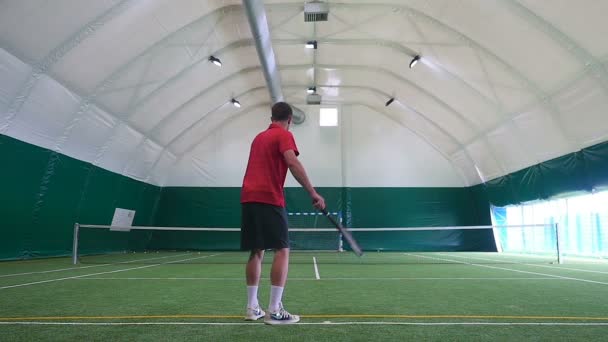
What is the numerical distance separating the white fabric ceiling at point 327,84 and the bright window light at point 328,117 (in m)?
0.45

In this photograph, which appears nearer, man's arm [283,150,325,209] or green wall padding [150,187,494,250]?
man's arm [283,150,325,209]

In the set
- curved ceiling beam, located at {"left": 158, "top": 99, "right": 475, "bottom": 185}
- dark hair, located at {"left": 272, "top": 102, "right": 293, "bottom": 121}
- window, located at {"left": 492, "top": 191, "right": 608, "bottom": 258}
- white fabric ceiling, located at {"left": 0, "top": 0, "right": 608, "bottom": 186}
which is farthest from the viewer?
curved ceiling beam, located at {"left": 158, "top": 99, "right": 475, "bottom": 185}

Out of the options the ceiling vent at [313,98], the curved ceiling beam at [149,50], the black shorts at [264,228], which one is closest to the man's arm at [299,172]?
the black shorts at [264,228]

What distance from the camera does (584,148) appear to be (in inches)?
526

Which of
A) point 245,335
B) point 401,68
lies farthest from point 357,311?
point 401,68

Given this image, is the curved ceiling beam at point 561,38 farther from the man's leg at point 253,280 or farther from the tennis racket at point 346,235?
the man's leg at point 253,280

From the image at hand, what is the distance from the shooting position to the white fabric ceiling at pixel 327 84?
35.3 ft

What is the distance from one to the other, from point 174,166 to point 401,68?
1160 cm

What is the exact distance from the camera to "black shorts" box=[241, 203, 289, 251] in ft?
12.8

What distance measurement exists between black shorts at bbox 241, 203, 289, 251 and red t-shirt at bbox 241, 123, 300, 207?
0.07 m

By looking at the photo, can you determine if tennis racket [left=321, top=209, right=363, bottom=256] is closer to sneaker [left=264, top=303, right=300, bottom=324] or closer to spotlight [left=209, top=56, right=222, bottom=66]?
sneaker [left=264, top=303, right=300, bottom=324]

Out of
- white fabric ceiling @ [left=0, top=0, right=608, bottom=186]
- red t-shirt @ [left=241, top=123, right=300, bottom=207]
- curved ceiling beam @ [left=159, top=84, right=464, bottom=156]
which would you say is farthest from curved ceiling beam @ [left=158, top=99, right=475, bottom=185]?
red t-shirt @ [left=241, top=123, right=300, bottom=207]

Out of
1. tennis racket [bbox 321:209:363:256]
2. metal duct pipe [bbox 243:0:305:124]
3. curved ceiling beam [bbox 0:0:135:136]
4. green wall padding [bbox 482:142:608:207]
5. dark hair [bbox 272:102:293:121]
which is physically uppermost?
metal duct pipe [bbox 243:0:305:124]

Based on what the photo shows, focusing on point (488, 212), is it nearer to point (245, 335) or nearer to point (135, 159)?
point (135, 159)
